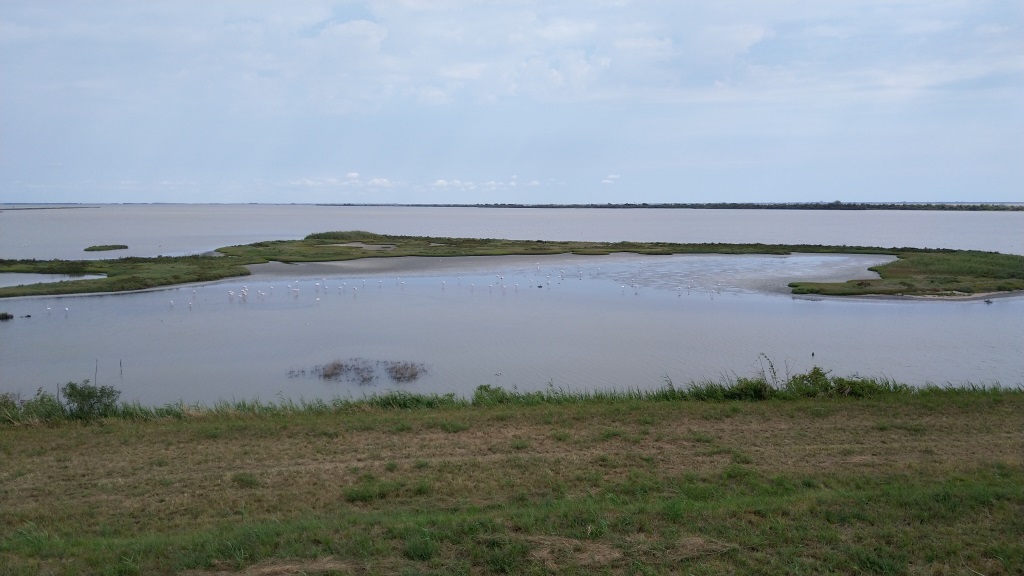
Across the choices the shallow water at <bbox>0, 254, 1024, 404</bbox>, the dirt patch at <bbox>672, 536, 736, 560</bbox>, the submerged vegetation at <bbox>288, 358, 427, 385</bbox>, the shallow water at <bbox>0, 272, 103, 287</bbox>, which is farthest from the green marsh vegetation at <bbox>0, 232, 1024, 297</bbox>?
the dirt patch at <bbox>672, 536, 736, 560</bbox>

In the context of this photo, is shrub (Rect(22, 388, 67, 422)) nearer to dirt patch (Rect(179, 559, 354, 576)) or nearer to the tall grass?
the tall grass

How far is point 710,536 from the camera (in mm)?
5891

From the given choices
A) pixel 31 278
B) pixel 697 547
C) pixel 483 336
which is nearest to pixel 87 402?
pixel 697 547

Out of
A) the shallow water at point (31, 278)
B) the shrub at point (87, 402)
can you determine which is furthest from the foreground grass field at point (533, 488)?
the shallow water at point (31, 278)

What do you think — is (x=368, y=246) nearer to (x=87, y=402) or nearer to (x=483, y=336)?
(x=483, y=336)

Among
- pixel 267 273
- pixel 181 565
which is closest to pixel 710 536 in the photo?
pixel 181 565

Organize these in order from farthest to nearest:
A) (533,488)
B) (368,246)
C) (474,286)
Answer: (368,246) < (474,286) < (533,488)

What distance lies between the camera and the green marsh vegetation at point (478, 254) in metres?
31.0

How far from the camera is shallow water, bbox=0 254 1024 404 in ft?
53.4

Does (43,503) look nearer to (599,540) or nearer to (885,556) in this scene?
(599,540)

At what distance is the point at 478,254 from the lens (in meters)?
49.6

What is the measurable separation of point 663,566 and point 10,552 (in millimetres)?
5208

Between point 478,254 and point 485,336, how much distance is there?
1129 inches

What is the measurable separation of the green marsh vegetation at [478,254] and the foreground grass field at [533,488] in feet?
73.0
